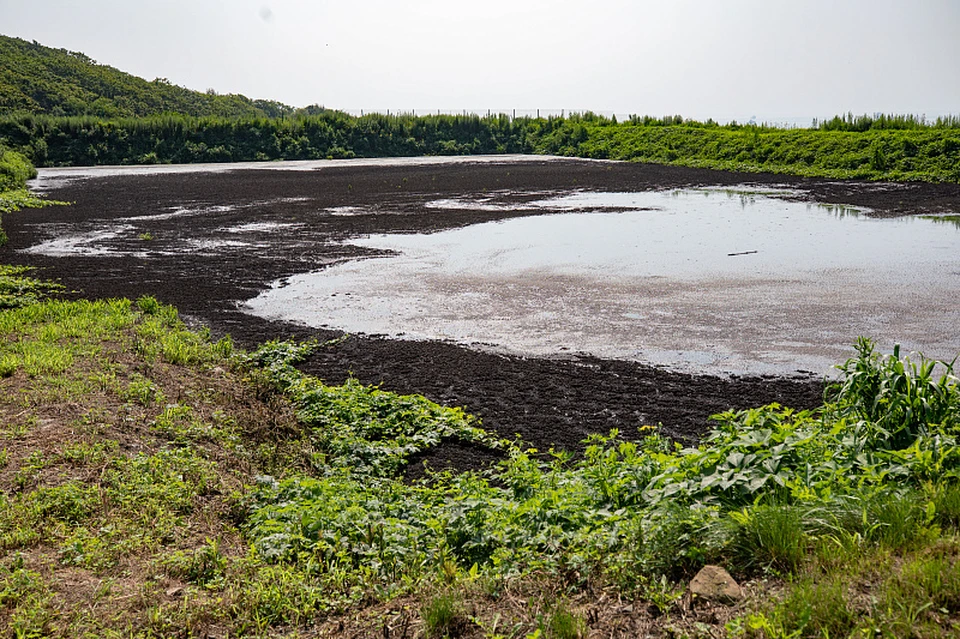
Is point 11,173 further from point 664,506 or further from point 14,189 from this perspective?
point 664,506

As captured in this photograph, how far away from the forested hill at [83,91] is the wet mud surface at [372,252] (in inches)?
1469

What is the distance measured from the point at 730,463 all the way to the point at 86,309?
340 inches

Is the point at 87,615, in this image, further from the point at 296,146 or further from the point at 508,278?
the point at 296,146

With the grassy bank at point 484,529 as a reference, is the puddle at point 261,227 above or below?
above

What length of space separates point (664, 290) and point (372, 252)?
6362mm

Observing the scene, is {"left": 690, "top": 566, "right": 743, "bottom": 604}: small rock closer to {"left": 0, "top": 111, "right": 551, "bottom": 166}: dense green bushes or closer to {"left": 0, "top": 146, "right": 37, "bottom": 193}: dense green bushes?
{"left": 0, "top": 146, "right": 37, "bottom": 193}: dense green bushes

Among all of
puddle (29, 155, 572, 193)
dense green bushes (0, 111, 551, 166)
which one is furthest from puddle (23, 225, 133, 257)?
dense green bushes (0, 111, 551, 166)

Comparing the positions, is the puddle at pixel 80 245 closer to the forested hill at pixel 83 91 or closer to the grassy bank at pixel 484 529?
the grassy bank at pixel 484 529

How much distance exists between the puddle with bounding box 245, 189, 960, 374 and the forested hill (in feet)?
181

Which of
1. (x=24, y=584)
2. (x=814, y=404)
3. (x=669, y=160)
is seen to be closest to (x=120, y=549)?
(x=24, y=584)

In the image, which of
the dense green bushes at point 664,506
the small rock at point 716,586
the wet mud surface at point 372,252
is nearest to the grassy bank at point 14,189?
the wet mud surface at point 372,252

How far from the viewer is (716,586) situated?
326 centimetres

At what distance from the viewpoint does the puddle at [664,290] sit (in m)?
8.69

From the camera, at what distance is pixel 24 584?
3.66 m
